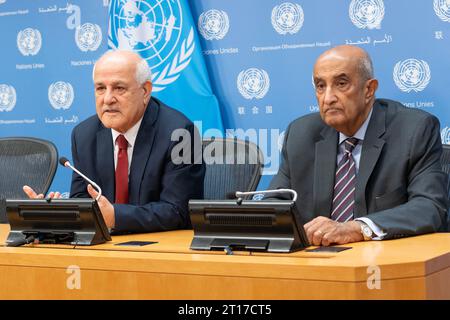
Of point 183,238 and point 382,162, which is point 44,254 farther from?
point 382,162

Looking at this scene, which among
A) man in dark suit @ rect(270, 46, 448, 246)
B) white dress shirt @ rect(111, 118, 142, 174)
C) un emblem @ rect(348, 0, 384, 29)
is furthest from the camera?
un emblem @ rect(348, 0, 384, 29)

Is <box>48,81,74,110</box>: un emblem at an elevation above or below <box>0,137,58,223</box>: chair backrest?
above

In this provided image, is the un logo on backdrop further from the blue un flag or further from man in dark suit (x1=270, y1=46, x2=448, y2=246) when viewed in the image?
the blue un flag

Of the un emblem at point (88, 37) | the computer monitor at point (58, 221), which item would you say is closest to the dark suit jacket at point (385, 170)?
the computer monitor at point (58, 221)

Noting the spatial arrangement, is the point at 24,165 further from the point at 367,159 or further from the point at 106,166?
the point at 367,159

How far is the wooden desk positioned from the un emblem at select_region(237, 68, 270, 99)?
2.02 m

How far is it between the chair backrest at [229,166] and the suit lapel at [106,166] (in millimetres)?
506

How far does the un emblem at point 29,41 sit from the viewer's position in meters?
5.51

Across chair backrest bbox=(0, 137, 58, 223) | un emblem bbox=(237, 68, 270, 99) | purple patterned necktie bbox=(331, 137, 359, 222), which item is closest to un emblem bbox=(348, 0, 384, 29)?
un emblem bbox=(237, 68, 270, 99)

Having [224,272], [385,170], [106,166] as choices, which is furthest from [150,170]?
[224,272]

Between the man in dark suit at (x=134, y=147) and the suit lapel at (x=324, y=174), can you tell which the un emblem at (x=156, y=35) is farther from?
the suit lapel at (x=324, y=174)

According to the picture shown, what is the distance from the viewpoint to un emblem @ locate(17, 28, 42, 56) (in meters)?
5.51
